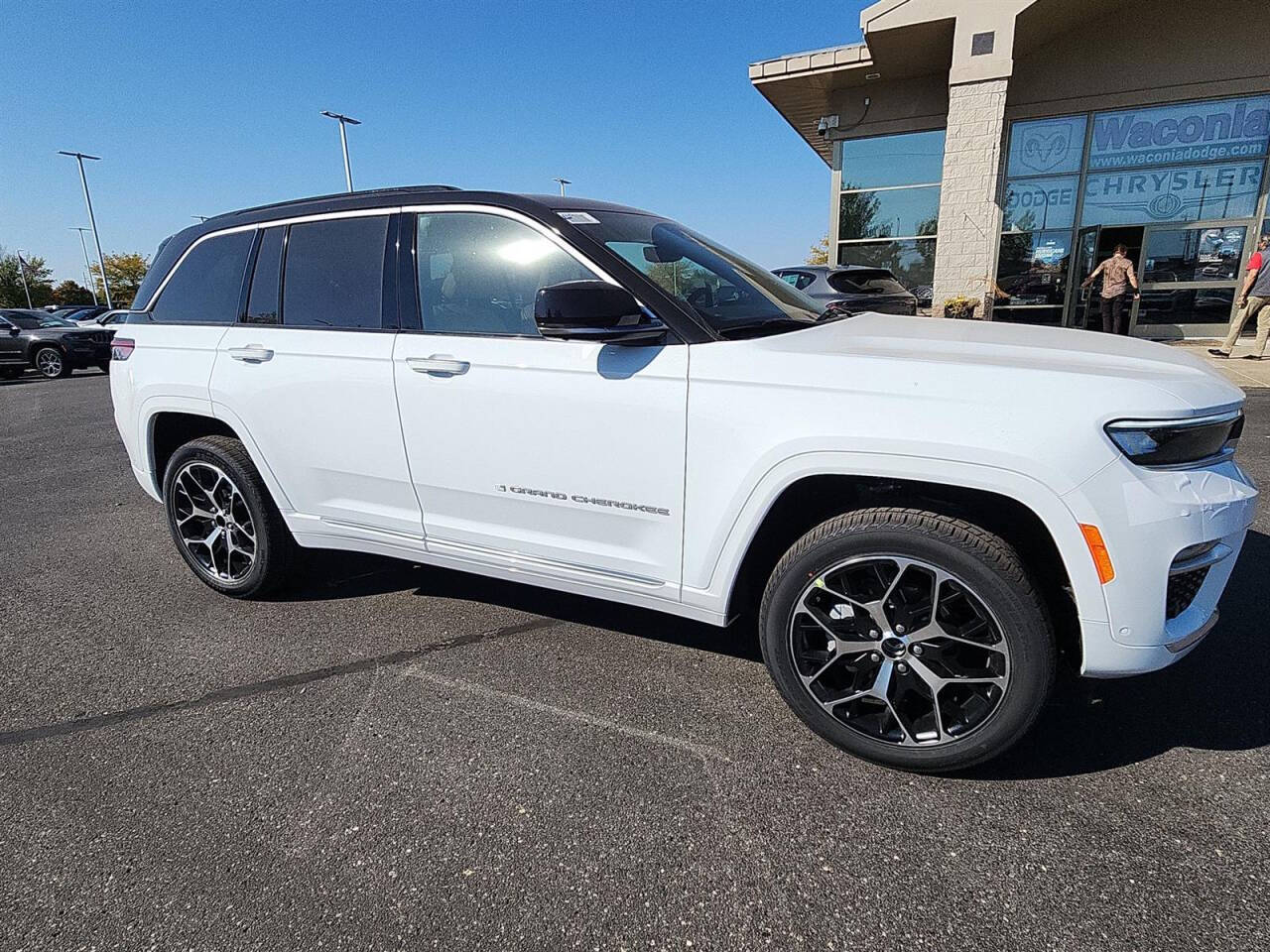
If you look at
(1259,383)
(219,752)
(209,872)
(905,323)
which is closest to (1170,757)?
(905,323)

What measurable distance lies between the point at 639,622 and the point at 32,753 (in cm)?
223

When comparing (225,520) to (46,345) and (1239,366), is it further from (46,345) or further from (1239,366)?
(46,345)

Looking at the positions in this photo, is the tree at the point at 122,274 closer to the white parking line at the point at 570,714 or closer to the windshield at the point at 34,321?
the windshield at the point at 34,321

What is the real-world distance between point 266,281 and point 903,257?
14068 mm

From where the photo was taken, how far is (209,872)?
1.88 meters

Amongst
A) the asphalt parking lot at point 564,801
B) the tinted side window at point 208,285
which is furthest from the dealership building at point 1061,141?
the tinted side window at point 208,285

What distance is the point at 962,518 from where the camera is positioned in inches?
82.9

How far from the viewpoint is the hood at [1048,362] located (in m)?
1.89

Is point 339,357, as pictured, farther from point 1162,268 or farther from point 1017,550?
point 1162,268

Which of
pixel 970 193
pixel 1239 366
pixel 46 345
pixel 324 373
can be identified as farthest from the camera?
pixel 46 345

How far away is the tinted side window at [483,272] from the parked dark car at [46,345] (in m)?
17.2

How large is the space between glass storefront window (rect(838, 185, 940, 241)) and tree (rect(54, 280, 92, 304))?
292ft

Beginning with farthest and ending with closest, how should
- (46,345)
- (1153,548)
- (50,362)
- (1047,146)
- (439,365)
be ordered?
(50,362)
(46,345)
(1047,146)
(439,365)
(1153,548)

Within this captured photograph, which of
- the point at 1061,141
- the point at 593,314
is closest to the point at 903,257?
the point at 1061,141
